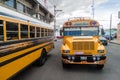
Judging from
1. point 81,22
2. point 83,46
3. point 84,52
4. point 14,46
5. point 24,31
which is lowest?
point 84,52

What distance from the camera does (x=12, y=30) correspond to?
503 centimetres

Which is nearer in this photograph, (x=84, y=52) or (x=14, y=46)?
(x=14, y=46)

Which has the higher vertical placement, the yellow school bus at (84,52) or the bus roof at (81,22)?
the bus roof at (81,22)

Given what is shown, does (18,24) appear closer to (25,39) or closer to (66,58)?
(25,39)

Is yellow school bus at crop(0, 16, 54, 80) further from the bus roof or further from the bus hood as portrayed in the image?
the bus roof

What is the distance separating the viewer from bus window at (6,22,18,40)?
4725 millimetres

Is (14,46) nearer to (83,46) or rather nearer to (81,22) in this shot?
(83,46)

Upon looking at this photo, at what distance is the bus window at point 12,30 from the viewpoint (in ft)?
15.5

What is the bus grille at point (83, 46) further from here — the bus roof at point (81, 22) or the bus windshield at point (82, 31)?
the bus roof at point (81, 22)

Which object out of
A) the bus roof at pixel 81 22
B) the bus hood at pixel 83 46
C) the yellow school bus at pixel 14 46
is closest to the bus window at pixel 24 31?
the yellow school bus at pixel 14 46

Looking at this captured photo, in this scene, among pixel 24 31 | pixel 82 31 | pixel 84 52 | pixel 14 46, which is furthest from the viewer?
pixel 82 31

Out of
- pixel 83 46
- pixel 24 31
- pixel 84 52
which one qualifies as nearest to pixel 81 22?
pixel 83 46

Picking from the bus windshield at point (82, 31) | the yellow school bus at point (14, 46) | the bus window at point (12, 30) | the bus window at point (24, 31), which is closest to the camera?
the yellow school bus at point (14, 46)

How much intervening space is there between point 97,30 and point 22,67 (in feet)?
16.1
